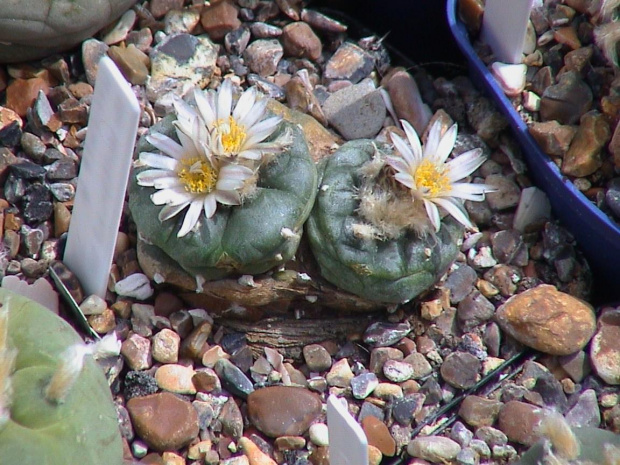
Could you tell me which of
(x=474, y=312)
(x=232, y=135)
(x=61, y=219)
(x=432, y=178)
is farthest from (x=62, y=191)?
(x=474, y=312)

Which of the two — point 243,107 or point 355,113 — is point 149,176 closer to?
point 243,107

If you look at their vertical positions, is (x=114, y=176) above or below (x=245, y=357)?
above

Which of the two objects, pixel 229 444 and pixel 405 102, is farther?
pixel 405 102

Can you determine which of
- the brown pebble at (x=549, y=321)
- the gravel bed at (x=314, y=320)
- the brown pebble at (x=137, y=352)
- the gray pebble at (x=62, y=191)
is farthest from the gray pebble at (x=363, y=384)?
the gray pebble at (x=62, y=191)

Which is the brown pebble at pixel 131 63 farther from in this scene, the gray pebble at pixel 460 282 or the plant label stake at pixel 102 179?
the gray pebble at pixel 460 282

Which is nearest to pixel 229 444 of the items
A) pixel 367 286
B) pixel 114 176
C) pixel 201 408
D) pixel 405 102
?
pixel 201 408

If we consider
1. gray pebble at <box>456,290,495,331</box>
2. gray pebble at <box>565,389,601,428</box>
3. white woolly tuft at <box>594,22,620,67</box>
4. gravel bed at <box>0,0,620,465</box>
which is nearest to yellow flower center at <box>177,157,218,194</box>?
gravel bed at <box>0,0,620,465</box>

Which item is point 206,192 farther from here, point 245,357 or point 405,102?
point 405,102
